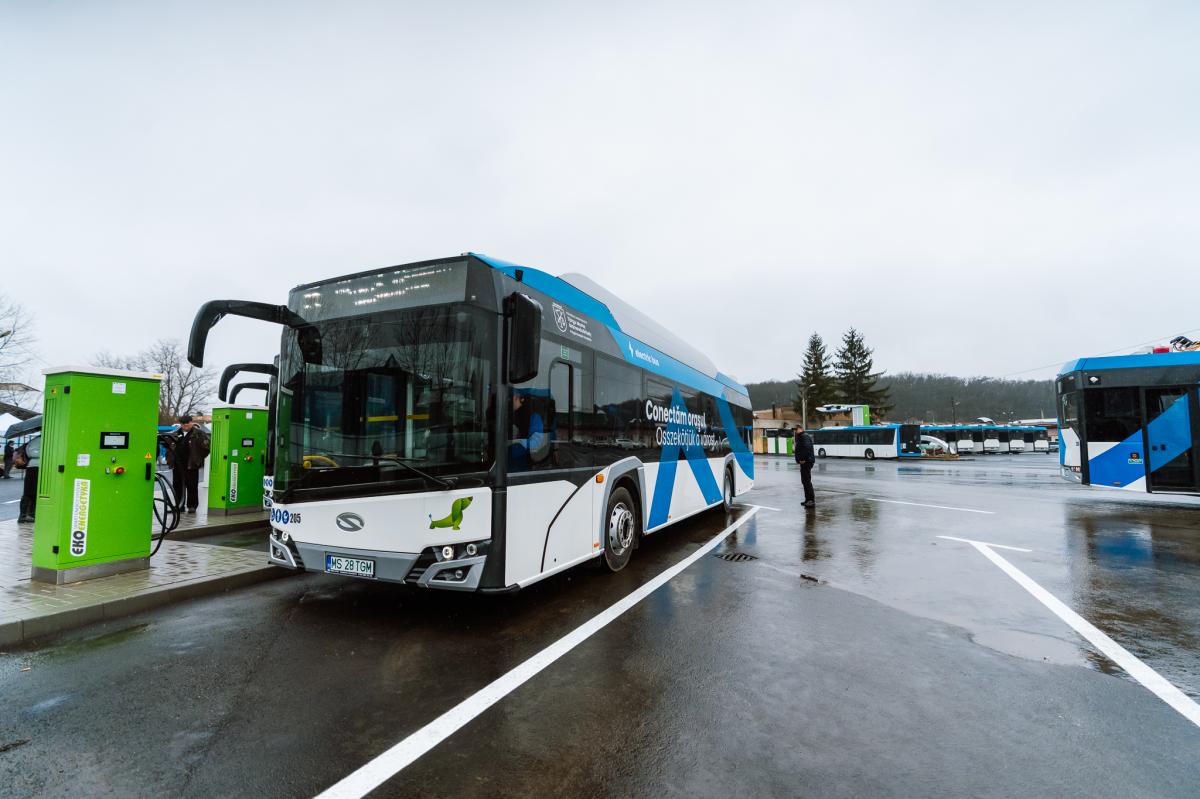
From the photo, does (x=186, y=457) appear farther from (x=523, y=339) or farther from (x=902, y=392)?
(x=902, y=392)

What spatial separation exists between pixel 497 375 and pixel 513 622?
2.34 metres

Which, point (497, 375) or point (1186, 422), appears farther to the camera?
point (1186, 422)

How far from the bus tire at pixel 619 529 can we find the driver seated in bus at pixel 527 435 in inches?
65.6

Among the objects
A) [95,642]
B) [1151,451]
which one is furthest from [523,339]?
[1151,451]

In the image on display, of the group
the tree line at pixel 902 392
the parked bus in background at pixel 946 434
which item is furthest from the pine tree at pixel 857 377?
the parked bus in background at pixel 946 434

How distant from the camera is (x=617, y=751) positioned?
2908 millimetres

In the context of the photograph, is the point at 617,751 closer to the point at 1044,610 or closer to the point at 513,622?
the point at 513,622

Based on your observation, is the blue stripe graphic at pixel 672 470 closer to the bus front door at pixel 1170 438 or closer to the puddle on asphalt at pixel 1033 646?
the puddle on asphalt at pixel 1033 646

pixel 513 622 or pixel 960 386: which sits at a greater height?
pixel 960 386

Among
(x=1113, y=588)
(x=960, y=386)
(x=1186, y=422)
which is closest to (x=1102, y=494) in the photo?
(x=1186, y=422)

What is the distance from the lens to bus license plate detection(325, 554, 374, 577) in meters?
4.61

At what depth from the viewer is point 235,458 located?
34.5ft

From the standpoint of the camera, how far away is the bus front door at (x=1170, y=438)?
497 inches

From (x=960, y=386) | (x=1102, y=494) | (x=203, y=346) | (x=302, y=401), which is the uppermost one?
(x=960, y=386)
